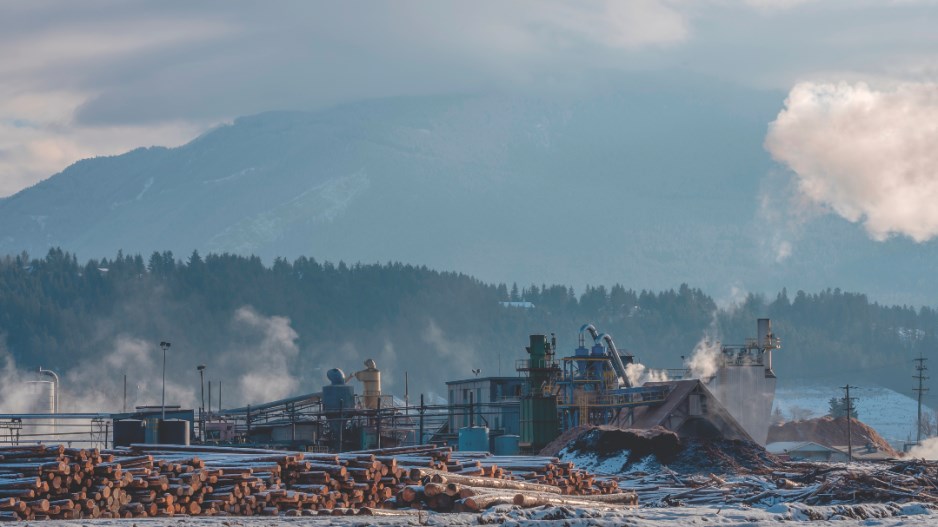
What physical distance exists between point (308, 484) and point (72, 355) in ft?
578

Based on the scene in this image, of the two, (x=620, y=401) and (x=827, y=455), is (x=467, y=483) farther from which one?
(x=827, y=455)

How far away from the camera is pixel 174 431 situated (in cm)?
4859

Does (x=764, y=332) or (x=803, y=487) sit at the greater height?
(x=764, y=332)

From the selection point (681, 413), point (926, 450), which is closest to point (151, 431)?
point (681, 413)

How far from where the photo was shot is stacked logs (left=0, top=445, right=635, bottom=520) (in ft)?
85.0

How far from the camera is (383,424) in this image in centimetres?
7275

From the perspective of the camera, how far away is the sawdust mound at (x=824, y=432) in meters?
103

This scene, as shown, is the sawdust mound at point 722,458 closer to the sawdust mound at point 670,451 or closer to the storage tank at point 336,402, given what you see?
the sawdust mound at point 670,451

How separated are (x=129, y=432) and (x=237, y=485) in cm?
2069

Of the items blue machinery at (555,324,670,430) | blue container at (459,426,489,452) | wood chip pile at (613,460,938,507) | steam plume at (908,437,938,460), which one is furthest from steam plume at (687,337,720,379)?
wood chip pile at (613,460,938,507)

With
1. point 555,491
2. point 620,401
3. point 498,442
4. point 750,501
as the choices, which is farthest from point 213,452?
point 620,401

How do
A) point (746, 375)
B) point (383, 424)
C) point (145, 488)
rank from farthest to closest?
1. point (746, 375)
2. point (383, 424)
3. point (145, 488)

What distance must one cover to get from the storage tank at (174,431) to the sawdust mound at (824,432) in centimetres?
6260

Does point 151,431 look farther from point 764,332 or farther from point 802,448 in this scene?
point 802,448
